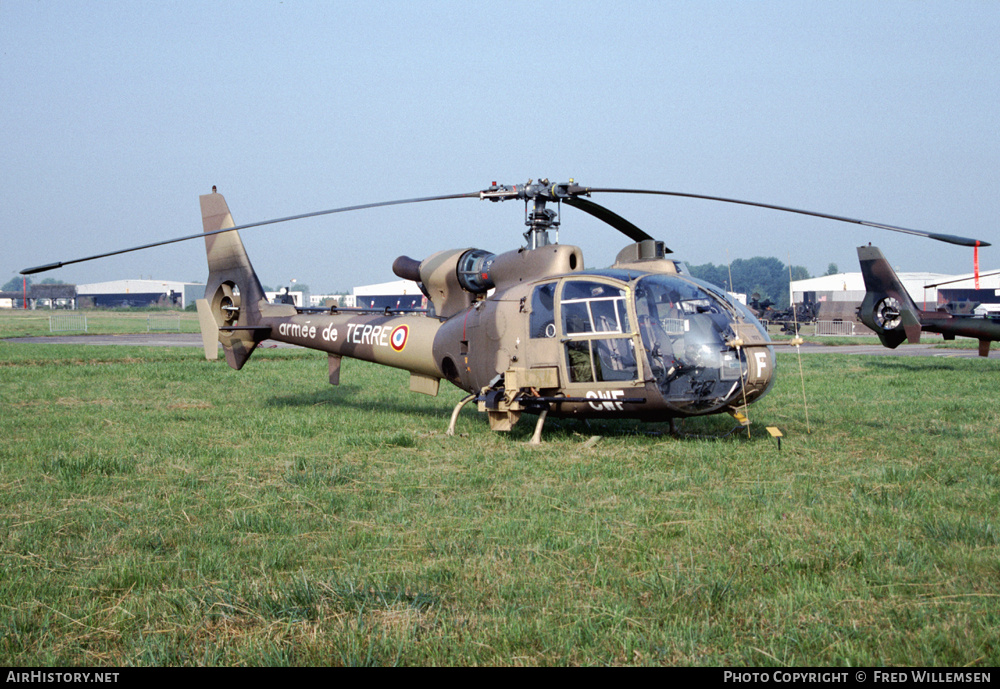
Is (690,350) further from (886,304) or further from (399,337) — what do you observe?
(886,304)

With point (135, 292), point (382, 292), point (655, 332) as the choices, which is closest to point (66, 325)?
point (655, 332)

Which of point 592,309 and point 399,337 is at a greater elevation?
point 592,309

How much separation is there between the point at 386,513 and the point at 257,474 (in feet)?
7.21

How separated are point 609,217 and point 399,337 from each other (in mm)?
4059

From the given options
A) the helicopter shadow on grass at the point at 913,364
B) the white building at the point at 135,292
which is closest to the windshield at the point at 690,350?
the helicopter shadow on grass at the point at 913,364

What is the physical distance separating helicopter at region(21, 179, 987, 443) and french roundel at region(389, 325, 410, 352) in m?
0.02

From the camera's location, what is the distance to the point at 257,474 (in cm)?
790

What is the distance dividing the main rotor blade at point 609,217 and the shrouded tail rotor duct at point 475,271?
1.67 meters

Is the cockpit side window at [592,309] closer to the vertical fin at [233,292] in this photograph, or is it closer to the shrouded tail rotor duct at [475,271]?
the shrouded tail rotor duct at [475,271]

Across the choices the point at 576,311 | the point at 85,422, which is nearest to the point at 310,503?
the point at 576,311

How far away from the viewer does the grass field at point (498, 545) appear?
3.84 metres

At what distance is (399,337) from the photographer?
12523 mm

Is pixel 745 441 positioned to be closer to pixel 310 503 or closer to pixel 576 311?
pixel 576 311

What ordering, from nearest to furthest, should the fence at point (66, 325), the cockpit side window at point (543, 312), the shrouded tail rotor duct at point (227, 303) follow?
the cockpit side window at point (543, 312) → the shrouded tail rotor duct at point (227, 303) → the fence at point (66, 325)
